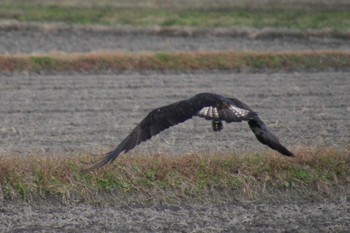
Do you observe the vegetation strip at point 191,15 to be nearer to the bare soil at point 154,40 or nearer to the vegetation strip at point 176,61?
the bare soil at point 154,40

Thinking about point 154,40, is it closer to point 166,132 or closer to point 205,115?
point 166,132

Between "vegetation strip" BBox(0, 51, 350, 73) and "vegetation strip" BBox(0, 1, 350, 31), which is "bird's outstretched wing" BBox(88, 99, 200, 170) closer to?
"vegetation strip" BBox(0, 51, 350, 73)

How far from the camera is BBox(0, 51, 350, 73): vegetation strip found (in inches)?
627

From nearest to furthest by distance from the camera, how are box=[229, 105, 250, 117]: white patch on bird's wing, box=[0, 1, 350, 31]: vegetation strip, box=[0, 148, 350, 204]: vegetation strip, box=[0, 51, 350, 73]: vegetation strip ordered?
1. box=[229, 105, 250, 117]: white patch on bird's wing
2. box=[0, 148, 350, 204]: vegetation strip
3. box=[0, 51, 350, 73]: vegetation strip
4. box=[0, 1, 350, 31]: vegetation strip

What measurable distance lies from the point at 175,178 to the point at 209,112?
94 centimetres

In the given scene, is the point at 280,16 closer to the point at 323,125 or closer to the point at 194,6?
the point at 194,6

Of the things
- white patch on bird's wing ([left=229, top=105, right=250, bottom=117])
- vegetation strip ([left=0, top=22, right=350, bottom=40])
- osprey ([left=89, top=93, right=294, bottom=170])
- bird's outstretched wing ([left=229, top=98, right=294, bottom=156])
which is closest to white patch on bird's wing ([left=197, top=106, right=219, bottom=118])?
osprey ([left=89, top=93, right=294, bottom=170])

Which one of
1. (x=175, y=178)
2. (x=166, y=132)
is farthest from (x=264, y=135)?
(x=166, y=132)

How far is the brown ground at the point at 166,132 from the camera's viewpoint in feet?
25.5

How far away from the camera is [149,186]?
27.6 feet

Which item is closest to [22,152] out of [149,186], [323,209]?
[149,186]

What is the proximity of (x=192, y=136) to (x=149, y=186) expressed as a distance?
7.95 feet

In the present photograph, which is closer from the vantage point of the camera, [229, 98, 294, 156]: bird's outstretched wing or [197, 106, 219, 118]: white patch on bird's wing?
[229, 98, 294, 156]: bird's outstretched wing

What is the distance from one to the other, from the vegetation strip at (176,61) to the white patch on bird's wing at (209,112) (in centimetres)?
824
